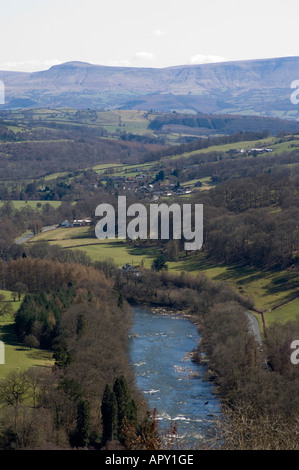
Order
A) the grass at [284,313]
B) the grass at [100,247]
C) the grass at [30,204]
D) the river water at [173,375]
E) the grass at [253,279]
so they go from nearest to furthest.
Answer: the river water at [173,375], the grass at [284,313], the grass at [253,279], the grass at [100,247], the grass at [30,204]

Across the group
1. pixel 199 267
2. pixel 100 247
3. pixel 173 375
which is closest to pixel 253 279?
pixel 199 267

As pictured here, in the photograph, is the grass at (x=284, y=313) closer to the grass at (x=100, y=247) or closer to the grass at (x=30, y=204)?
the grass at (x=100, y=247)

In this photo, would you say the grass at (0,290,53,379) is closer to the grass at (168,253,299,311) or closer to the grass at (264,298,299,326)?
the grass at (264,298,299,326)

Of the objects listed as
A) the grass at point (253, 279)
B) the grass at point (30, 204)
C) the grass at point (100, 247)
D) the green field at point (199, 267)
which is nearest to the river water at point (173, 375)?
the grass at point (253, 279)

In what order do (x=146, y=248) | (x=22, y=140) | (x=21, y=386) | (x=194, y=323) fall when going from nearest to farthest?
(x=21, y=386), (x=194, y=323), (x=146, y=248), (x=22, y=140)

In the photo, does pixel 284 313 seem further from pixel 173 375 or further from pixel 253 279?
pixel 173 375

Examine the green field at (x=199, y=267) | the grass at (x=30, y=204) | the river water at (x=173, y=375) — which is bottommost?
the river water at (x=173, y=375)

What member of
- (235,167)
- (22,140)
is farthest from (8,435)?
(22,140)
